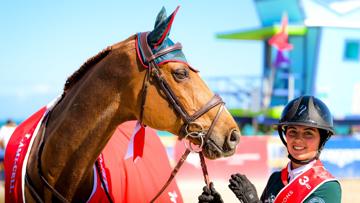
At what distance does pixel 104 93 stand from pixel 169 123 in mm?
409

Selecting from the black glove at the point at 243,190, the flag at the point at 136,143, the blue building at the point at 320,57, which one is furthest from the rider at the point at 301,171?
the blue building at the point at 320,57

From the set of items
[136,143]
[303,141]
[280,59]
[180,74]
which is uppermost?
[180,74]

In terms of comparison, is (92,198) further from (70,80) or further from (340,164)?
(340,164)

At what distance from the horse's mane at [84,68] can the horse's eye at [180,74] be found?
460mm

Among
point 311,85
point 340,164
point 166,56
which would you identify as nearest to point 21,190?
point 166,56

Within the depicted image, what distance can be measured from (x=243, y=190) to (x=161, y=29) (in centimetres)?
99

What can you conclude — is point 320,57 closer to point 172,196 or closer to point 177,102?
point 172,196

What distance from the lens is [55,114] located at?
124 inches

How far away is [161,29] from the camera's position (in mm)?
2852

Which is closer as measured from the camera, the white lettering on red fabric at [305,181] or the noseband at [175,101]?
the white lettering on red fabric at [305,181]

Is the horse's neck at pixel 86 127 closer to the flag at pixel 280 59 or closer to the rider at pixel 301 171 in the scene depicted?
the rider at pixel 301 171

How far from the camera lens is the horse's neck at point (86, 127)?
2895 millimetres

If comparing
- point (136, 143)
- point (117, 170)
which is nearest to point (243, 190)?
point (136, 143)

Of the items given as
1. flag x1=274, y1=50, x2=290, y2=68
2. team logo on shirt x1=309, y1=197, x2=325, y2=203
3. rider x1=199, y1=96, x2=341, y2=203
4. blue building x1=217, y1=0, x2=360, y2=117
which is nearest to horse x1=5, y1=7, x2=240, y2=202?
rider x1=199, y1=96, x2=341, y2=203
